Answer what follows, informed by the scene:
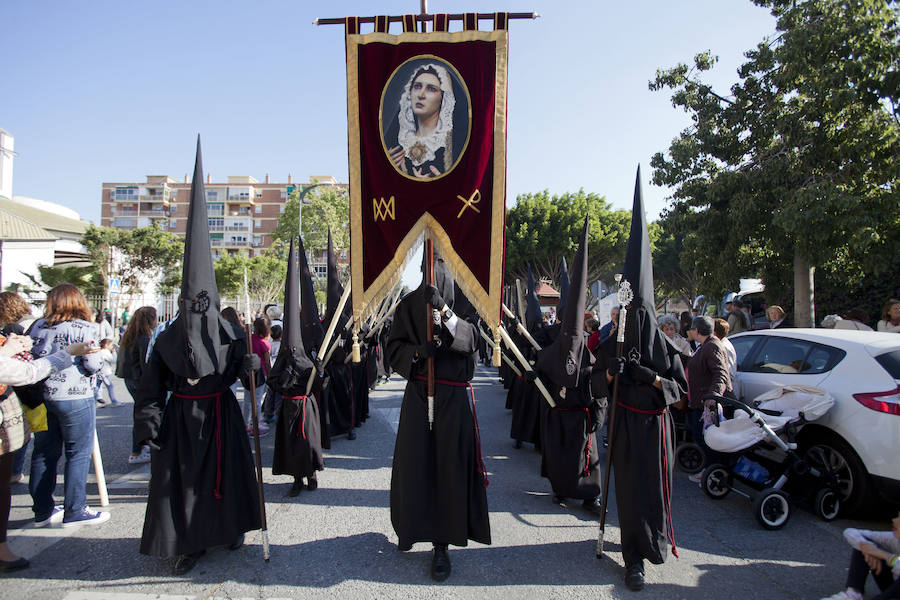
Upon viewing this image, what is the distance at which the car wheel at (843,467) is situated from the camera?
4.46 m

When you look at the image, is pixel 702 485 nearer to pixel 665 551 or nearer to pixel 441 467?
pixel 665 551

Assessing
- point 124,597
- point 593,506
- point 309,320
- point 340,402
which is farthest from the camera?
point 340,402

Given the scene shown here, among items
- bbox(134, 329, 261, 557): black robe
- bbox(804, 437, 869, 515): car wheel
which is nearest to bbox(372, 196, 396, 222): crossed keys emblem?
bbox(134, 329, 261, 557): black robe

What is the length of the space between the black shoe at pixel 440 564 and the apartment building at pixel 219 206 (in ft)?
296

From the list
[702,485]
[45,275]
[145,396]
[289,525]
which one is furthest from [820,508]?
[45,275]

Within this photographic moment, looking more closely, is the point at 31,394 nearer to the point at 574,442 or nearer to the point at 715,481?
the point at 574,442

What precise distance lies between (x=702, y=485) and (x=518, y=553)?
7.60ft

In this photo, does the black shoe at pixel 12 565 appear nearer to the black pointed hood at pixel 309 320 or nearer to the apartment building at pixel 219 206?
the black pointed hood at pixel 309 320

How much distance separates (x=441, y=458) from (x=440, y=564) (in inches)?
27.7

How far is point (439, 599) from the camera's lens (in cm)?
335

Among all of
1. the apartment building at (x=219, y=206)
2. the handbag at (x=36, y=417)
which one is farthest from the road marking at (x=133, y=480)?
the apartment building at (x=219, y=206)

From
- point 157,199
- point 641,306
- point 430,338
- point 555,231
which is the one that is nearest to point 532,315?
point 641,306

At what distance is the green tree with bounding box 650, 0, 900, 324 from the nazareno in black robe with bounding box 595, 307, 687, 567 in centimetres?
759

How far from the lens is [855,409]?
4523 millimetres
